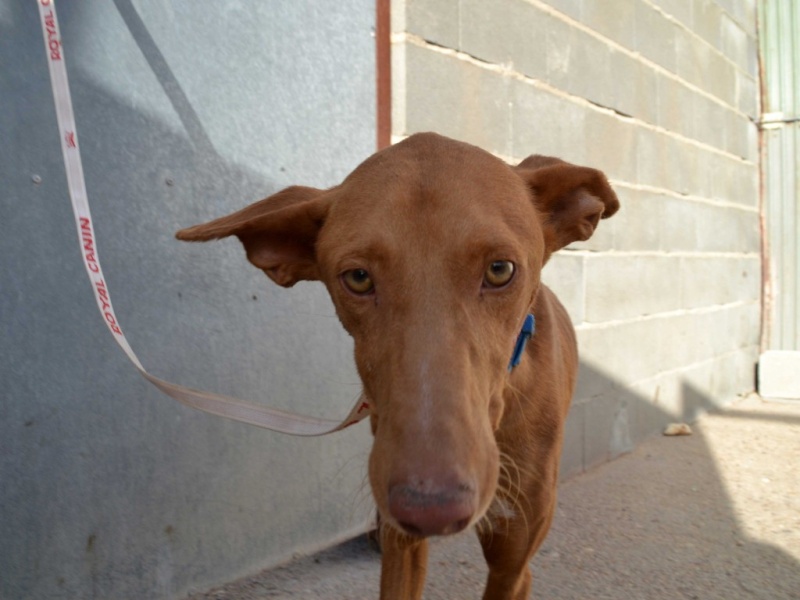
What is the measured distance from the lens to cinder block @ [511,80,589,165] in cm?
464

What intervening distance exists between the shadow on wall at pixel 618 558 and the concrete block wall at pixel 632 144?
54 cm

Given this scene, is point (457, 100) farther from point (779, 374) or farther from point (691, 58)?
point (779, 374)

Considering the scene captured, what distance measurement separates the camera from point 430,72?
389 cm

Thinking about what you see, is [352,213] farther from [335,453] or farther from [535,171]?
[335,453]

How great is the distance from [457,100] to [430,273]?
7.88 ft

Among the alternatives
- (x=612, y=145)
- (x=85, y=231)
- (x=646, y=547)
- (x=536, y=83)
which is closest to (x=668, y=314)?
(x=612, y=145)

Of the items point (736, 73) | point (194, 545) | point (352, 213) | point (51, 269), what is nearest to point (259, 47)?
point (51, 269)

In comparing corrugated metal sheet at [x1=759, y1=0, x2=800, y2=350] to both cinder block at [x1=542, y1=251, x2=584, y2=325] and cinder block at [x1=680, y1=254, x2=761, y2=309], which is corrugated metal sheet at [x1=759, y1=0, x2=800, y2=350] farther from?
cinder block at [x1=542, y1=251, x2=584, y2=325]

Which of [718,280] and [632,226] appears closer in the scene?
[632,226]

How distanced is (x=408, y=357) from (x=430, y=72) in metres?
2.45

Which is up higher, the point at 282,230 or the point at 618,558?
the point at 282,230

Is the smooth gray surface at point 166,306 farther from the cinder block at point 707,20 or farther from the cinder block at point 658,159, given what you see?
the cinder block at point 707,20

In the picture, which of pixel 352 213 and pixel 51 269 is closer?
pixel 352 213

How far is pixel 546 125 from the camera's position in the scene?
490 cm
